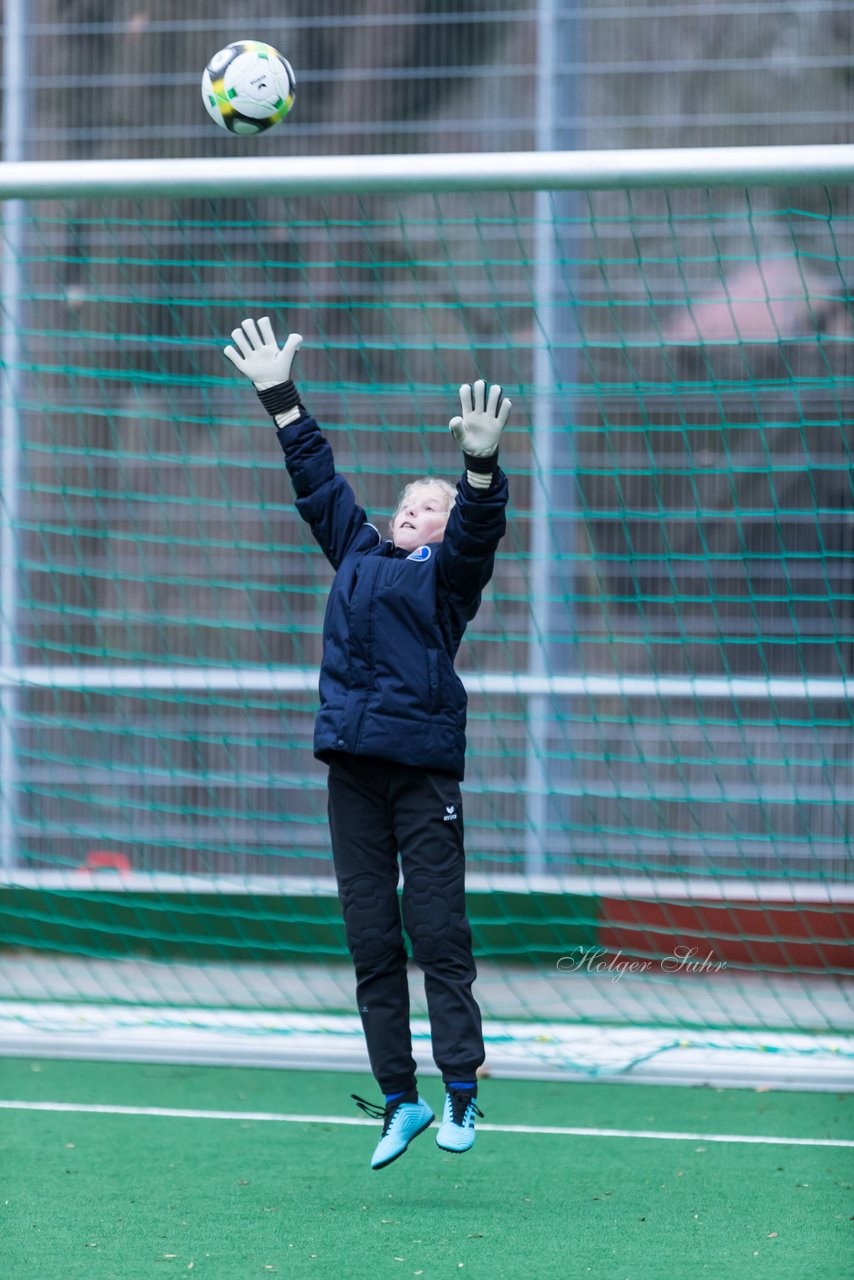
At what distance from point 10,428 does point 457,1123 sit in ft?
12.9

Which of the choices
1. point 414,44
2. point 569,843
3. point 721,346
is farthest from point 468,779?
point 414,44

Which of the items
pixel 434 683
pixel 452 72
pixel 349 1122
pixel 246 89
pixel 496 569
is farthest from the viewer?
pixel 452 72

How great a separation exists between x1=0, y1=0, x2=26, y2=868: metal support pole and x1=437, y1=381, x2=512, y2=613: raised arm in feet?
10.6

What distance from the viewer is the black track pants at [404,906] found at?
3.67 m

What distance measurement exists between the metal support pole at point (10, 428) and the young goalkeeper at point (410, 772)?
2.98 metres

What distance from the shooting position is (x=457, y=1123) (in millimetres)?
3607

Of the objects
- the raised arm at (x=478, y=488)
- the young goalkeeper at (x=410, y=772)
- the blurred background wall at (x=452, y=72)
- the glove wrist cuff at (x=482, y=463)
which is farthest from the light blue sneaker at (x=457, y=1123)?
the blurred background wall at (x=452, y=72)

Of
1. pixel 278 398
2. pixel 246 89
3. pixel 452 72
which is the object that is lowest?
pixel 278 398

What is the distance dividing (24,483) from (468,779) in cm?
212

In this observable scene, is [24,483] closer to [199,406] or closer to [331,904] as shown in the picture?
[199,406]

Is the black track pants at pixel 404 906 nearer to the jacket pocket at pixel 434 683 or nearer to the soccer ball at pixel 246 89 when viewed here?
the jacket pocket at pixel 434 683

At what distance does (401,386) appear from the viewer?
658 cm

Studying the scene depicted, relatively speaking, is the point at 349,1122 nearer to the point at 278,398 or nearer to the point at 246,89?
the point at 278,398

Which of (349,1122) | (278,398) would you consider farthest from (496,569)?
(278,398)
